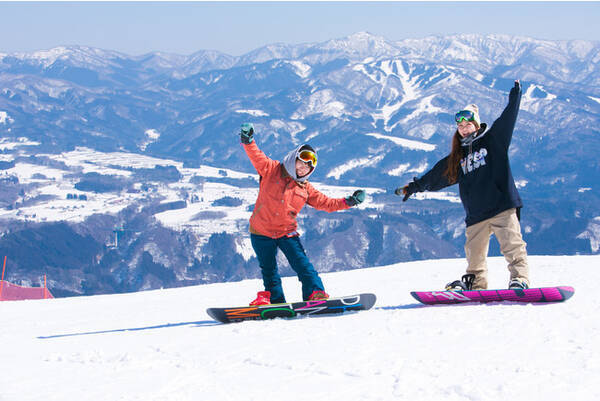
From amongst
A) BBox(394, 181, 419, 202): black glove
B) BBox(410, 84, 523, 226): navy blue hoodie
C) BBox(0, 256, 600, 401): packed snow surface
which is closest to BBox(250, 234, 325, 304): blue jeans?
BBox(0, 256, 600, 401): packed snow surface

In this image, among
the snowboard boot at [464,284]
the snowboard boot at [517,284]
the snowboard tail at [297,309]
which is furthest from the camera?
the snowboard boot at [464,284]

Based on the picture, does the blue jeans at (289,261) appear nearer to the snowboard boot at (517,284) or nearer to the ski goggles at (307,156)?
the ski goggles at (307,156)

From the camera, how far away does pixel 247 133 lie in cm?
688

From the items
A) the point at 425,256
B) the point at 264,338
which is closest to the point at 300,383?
the point at 264,338

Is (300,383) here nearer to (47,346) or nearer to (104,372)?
(104,372)

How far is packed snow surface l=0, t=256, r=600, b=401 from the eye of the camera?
367cm

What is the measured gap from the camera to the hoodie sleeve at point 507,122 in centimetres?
644

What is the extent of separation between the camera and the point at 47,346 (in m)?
6.12

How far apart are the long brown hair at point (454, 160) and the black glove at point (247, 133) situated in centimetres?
261

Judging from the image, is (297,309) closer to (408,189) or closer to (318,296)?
(318,296)

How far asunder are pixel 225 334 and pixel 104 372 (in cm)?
158

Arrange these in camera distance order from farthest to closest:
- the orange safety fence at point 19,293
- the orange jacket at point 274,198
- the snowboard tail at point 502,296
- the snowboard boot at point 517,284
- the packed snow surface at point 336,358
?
the orange safety fence at point 19,293 → the orange jacket at point 274,198 → the snowboard boot at point 517,284 → the snowboard tail at point 502,296 → the packed snow surface at point 336,358

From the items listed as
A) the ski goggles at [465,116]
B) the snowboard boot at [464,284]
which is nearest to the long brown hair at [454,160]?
the ski goggles at [465,116]

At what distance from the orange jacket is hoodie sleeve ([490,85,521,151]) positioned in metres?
2.37
